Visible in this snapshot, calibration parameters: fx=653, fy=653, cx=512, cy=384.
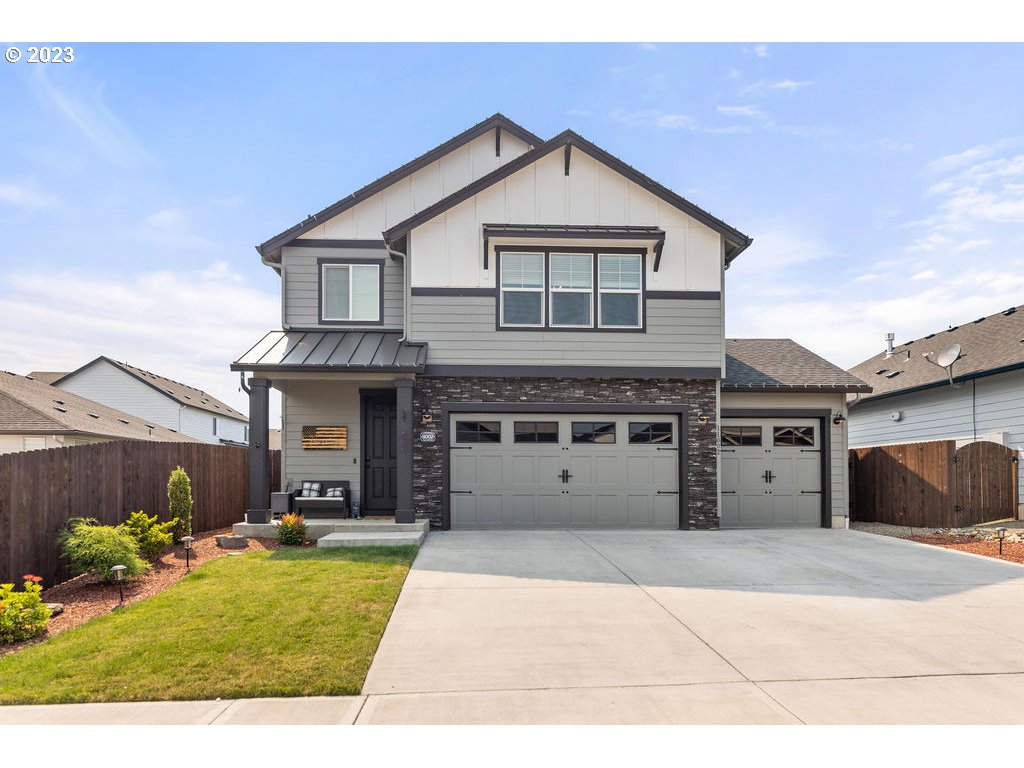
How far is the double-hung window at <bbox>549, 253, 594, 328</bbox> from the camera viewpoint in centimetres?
1305

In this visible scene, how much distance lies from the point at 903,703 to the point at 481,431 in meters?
9.21

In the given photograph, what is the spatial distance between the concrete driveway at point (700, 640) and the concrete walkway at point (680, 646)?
0.02 m

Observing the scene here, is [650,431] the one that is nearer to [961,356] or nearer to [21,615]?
[961,356]

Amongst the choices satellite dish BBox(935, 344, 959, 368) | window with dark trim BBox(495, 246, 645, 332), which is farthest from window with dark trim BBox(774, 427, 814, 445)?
satellite dish BBox(935, 344, 959, 368)

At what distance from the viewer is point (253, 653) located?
17.3 ft

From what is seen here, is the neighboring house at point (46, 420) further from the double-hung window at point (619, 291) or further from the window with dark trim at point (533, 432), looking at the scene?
the double-hung window at point (619, 291)

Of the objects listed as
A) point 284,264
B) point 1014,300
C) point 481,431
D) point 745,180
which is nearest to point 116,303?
point 284,264

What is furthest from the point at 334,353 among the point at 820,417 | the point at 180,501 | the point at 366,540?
the point at 820,417

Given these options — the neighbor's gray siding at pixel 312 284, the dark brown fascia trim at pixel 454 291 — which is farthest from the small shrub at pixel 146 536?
the dark brown fascia trim at pixel 454 291

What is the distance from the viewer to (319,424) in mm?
13648

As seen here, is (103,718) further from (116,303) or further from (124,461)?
(116,303)

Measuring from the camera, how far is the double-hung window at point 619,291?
1309 centimetres

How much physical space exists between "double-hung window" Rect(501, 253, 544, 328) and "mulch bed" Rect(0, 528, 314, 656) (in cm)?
635
